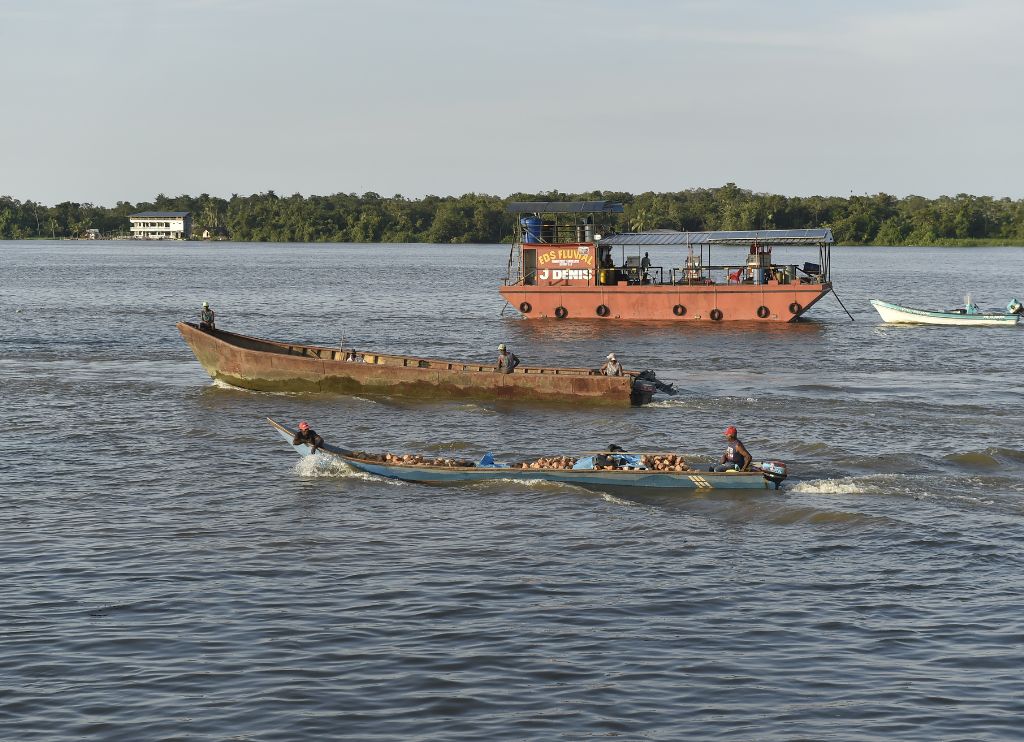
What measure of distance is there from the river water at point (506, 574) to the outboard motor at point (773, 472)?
0.51 meters

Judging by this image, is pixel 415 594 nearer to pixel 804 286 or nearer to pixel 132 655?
pixel 132 655

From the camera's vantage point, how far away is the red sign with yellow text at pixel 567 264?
64500 millimetres

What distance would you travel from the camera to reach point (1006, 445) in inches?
1239

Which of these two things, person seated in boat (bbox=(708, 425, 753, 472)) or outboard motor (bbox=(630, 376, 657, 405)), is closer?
person seated in boat (bbox=(708, 425, 753, 472))

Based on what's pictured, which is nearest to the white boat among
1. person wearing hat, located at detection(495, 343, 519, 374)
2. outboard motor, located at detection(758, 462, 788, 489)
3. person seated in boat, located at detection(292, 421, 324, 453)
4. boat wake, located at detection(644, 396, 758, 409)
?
boat wake, located at detection(644, 396, 758, 409)

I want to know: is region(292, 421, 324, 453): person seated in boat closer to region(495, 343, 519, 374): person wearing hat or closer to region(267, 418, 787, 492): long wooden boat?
region(267, 418, 787, 492): long wooden boat

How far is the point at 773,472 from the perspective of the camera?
2614 cm

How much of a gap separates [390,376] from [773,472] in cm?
1710

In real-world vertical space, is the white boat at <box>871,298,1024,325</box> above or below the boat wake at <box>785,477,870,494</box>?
above

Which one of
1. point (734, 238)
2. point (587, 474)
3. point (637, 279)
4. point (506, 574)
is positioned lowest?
point (506, 574)

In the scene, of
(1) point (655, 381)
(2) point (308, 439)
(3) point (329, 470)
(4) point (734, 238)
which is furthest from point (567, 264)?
(2) point (308, 439)

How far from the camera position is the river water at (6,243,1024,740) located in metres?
15.9

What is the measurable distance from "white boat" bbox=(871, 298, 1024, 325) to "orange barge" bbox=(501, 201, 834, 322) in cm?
451

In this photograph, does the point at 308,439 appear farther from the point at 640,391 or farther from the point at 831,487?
the point at 640,391
